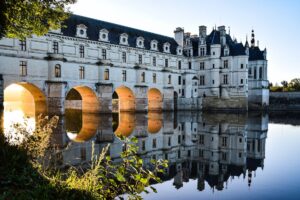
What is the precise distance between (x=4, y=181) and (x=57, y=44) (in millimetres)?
23619

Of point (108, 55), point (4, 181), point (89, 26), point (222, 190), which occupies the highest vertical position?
point (89, 26)

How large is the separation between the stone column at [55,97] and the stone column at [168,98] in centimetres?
1606

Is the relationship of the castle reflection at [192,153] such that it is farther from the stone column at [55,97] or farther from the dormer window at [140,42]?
the dormer window at [140,42]

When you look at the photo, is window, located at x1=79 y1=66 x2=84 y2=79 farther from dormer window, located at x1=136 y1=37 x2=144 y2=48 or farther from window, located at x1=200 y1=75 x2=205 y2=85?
window, located at x1=200 y1=75 x2=205 y2=85

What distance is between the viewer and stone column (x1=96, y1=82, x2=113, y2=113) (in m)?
29.1

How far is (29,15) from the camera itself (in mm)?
10188

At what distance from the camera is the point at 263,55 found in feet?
155

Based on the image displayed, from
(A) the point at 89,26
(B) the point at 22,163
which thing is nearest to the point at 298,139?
(B) the point at 22,163

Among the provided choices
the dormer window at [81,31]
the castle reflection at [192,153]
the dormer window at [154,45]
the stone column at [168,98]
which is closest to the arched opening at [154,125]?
the castle reflection at [192,153]

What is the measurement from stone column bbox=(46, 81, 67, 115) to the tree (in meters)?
14.3

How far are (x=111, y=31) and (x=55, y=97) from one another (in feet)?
40.9

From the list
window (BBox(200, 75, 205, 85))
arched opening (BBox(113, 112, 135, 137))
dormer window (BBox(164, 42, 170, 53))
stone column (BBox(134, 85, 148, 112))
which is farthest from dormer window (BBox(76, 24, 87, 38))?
window (BBox(200, 75, 205, 85))

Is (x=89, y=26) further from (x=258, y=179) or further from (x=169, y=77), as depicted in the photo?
(x=258, y=179)

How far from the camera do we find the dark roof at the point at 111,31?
94.1 ft
